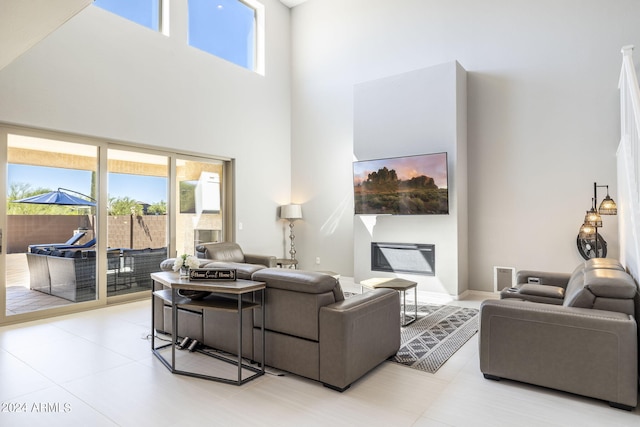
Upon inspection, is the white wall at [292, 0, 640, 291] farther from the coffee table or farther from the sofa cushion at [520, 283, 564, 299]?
the coffee table

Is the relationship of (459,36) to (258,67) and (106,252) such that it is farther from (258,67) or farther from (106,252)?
(106,252)

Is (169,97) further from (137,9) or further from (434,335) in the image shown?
(434,335)

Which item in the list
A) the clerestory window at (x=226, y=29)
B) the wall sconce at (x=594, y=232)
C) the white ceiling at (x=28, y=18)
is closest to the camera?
the white ceiling at (x=28, y=18)

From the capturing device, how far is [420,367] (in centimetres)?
315

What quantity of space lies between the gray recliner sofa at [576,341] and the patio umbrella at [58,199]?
5018mm

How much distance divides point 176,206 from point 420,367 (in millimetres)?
4614

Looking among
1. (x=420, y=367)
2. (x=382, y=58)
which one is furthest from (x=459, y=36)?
(x=420, y=367)

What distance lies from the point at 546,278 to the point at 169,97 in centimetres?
578

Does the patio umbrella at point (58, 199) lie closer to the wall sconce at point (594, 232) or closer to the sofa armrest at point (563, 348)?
the sofa armrest at point (563, 348)

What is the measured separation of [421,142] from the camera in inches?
233

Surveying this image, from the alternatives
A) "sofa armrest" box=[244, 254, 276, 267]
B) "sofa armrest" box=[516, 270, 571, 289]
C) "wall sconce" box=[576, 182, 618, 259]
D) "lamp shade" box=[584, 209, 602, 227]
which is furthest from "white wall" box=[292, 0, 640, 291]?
"sofa armrest" box=[244, 254, 276, 267]

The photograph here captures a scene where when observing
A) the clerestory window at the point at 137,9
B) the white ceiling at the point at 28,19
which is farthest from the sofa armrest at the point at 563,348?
the clerestory window at the point at 137,9

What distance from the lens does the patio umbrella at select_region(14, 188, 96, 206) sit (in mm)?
4676

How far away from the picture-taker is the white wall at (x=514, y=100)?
5027mm
